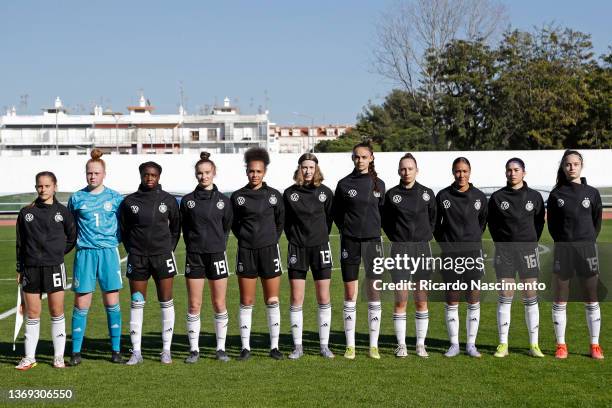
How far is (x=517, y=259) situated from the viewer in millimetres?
7504

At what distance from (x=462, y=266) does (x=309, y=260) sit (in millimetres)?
1411

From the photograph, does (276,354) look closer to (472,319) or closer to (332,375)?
(332,375)

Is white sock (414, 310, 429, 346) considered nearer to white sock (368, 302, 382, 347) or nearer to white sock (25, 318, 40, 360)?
white sock (368, 302, 382, 347)

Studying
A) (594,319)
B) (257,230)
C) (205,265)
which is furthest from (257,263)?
(594,319)

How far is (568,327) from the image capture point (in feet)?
29.6

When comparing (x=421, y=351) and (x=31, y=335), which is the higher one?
(x=31, y=335)

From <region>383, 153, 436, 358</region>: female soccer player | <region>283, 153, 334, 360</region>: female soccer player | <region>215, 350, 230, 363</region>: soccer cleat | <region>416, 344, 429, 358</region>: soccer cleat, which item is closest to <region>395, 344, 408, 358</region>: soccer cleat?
<region>383, 153, 436, 358</region>: female soccer player

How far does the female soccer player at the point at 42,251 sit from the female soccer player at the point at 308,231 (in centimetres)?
197

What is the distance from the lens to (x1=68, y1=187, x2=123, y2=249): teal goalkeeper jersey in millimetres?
7312

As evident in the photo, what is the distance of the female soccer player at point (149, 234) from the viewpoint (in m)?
7.29

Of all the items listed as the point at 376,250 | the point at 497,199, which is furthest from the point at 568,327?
the point at 376,250

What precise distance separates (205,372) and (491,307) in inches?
187

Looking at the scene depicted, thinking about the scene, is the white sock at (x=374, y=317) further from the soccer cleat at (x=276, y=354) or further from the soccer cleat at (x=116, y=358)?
the soccer cleat at (x=116, y=358)

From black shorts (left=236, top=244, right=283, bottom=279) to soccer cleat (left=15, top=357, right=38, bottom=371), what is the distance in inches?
78.4
